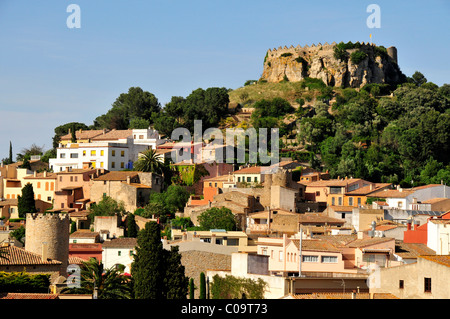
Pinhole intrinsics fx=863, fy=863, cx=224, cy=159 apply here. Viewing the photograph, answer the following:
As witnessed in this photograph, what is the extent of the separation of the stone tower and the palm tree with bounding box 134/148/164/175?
24.4 meters

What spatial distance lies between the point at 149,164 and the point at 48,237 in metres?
25.5

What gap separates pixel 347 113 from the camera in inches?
2980

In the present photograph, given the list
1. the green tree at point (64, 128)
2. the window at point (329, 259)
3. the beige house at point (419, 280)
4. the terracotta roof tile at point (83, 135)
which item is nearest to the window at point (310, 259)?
the window at point (329, 259)

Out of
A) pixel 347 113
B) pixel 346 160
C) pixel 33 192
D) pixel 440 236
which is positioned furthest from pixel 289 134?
pixel 440 236

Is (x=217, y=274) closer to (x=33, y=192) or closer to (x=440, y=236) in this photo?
(x=440, y=236)

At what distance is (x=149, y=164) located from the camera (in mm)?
58656

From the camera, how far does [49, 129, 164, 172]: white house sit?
2467 inches

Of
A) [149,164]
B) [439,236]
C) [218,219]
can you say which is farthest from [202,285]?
[149,164]

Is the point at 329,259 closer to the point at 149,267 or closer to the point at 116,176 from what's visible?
the point at 149,267

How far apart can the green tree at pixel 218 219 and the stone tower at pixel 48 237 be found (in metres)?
12.5

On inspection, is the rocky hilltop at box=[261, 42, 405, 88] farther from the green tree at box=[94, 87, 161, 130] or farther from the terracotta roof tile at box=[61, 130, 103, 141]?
the terracotta roof tile at box=[61, 130, 103, 141]

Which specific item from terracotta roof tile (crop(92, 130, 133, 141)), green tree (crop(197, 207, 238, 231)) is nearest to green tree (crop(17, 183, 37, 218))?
terracotta roof tile (crop(92, 130, 133, 141))

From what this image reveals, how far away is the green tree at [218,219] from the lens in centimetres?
4538

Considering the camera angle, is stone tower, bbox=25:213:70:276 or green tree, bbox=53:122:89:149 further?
green tree, bbox=53:122:89:149
